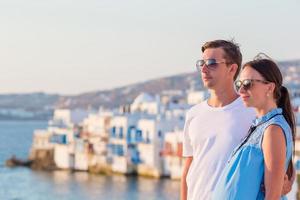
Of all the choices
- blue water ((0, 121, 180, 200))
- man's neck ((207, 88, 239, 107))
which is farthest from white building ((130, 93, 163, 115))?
man's neck ((207, 88, 239, 107))

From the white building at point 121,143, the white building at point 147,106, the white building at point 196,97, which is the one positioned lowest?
the white building at point 121,143

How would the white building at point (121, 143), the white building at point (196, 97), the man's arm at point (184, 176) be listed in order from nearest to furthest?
the man's arm at point (184, 176)
the white building at point (121, 143)
the white building at point (196, 97)

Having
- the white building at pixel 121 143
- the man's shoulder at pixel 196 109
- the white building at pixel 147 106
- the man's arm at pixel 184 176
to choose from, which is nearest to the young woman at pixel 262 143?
the man's shoulder at pixel 196 109

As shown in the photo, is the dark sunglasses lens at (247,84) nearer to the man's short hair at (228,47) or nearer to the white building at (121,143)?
the man's short hair at (228,47)

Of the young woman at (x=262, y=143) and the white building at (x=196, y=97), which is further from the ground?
the white building at (x=196, y=97)

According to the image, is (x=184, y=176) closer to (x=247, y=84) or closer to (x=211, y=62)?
(x=211, y=62)

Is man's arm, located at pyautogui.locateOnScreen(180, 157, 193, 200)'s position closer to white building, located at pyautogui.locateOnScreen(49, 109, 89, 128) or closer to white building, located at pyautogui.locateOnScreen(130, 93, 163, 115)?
white building, located at pyautogui.locateOnScreen(130, 93, 163, 115)

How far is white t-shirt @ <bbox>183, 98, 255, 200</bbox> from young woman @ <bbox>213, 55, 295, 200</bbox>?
11.3 inches

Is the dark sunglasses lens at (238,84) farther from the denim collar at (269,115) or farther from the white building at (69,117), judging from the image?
the white building at (69,117)

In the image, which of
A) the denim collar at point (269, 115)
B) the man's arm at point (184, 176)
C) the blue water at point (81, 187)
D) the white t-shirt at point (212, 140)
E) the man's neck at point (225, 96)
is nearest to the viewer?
the denim collar at point (269, 115)

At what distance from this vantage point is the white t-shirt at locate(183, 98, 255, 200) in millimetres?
4375

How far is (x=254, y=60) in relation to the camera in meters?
4.08

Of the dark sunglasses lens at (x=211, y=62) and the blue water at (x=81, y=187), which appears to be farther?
the blue water at (x=81, y=187)

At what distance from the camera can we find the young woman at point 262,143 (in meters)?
3.85
